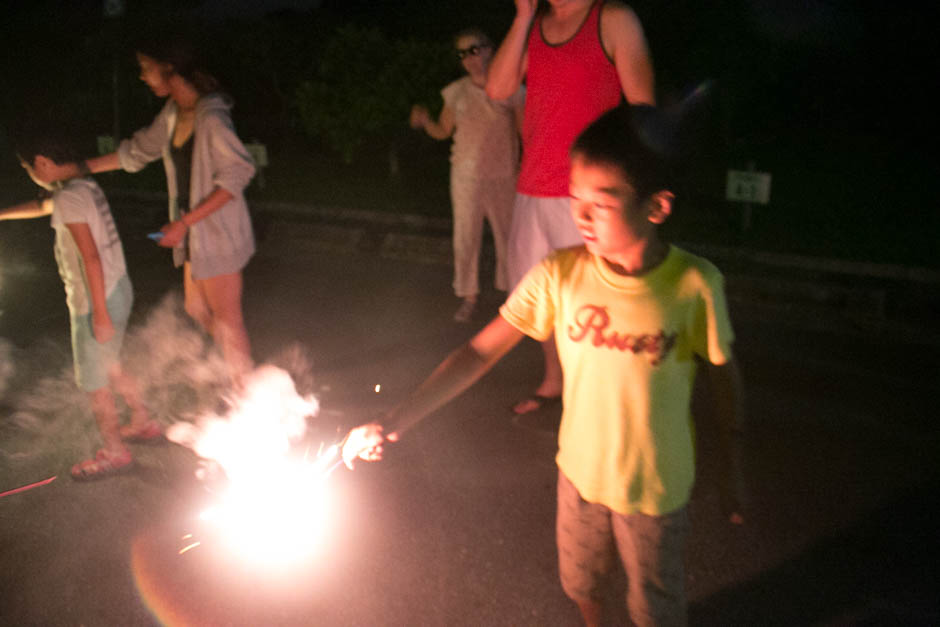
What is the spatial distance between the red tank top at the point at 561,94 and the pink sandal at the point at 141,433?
256cm

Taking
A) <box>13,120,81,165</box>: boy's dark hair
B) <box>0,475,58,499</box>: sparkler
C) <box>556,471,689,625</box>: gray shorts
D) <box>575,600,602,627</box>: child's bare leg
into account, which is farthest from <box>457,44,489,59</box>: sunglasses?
<box>575,600,602,627</box>: child's bare leg

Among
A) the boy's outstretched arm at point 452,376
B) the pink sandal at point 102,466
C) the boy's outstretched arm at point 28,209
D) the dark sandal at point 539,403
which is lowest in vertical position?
the pink sandal at point 102,466

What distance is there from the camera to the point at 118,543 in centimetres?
359

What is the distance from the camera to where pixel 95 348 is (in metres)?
3.95

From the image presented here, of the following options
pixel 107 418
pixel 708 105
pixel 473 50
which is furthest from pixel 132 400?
pixel 708 105

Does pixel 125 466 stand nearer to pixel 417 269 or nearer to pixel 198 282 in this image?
pixel 198 282

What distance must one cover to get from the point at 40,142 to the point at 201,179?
0.74m

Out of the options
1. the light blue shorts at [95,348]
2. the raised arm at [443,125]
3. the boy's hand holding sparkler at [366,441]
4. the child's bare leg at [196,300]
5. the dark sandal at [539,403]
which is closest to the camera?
the boy's hand holding sparkler at [366,441]

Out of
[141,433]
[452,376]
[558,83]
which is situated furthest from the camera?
[141,433]

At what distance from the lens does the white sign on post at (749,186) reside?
817 cm

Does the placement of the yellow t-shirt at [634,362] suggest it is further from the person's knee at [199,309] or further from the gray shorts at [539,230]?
the person's knee at [199,309]

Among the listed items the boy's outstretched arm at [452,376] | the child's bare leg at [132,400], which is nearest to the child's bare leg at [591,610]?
the boy's outstretched arm at [452,376]

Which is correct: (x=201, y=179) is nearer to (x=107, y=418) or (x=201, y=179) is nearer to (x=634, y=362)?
(x=107, y=418)

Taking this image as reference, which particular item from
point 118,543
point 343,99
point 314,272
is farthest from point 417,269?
point 118,543
